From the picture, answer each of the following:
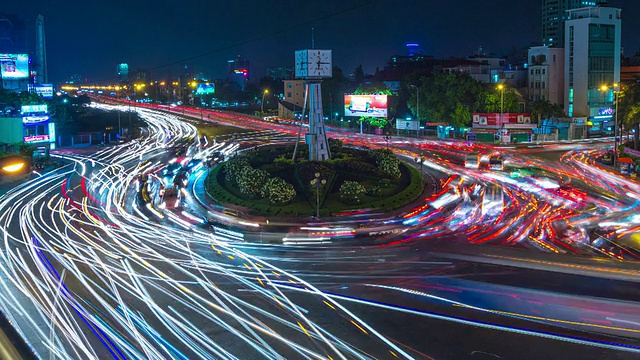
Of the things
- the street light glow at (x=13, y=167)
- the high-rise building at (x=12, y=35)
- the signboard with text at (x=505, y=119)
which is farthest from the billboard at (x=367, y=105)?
the high-rise building at (x=12, y=35)

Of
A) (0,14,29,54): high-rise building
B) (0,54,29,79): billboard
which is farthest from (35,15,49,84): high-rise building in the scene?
(0,54,29,79): billboard

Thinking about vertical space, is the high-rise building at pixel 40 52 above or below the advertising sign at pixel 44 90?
above

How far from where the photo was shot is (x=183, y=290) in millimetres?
20281

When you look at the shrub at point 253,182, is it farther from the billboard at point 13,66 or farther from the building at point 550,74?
the billboard at point 13,66

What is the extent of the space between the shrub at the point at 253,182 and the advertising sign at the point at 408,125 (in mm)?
39897

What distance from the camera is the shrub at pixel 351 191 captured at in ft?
112

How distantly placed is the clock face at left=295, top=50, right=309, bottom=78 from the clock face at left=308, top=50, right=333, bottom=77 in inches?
9.6

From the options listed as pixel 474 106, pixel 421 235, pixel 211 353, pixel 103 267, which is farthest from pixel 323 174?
pixel 474 106

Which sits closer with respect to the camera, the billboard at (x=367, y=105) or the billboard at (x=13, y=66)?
the billboard at (x=367, y=105)

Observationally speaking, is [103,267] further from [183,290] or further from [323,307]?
[323,307]

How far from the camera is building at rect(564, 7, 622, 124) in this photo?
7125 cm

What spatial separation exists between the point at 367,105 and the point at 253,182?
138 feet

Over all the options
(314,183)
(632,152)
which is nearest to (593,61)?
(632,152)

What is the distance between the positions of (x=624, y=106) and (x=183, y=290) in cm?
4776
